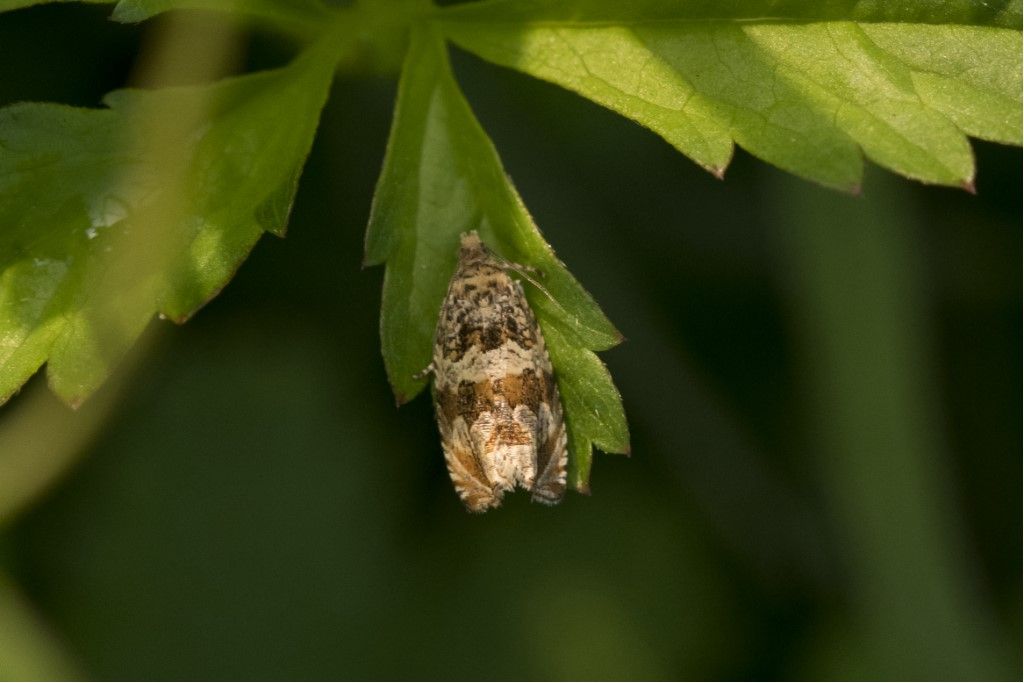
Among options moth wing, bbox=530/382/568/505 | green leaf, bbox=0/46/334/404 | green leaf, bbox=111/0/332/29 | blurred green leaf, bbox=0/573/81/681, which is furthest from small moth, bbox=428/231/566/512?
blurred green leaf, bbox=0/573/81/681

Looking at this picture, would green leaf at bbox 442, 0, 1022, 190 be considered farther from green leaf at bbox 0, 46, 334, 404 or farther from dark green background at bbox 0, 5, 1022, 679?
dark green background at bbox 0, 5, 1022, 679

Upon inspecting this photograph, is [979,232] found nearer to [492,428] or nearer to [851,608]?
[851,608]

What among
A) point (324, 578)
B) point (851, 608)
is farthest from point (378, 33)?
point (851, 608)

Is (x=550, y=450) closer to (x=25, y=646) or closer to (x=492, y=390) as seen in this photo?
(x=492, y=390)

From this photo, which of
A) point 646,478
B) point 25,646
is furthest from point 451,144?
point 25,646

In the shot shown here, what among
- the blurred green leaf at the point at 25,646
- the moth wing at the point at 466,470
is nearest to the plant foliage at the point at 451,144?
the moth wing at the point at 466,470
